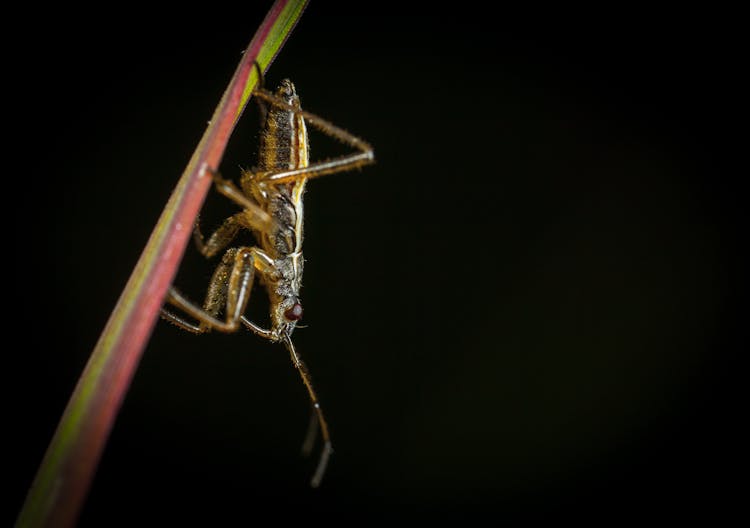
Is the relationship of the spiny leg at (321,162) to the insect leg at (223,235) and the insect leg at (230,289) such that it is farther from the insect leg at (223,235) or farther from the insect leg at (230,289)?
the insect leg at (230,289)

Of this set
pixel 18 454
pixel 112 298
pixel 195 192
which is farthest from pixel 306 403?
pixel 195 192

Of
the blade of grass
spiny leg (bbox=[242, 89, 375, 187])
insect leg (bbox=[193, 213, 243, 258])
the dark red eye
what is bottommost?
the blade of grass

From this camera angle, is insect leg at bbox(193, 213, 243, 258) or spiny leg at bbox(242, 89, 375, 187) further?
insect leg at bbox(193, 213, 243, 258)

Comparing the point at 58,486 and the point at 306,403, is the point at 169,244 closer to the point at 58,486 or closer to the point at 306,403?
the point at 58,486

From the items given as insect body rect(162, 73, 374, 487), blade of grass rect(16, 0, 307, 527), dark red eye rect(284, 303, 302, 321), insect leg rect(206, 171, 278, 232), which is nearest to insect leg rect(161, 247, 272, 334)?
insect body rect(162, 73, 374, 487)

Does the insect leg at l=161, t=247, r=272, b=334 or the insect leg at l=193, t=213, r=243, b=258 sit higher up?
the insect leg at l=193, t=213, r=243, b=258

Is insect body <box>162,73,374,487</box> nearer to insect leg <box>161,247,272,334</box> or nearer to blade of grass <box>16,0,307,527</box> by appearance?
insect leg <box>161,247,272,334</box>

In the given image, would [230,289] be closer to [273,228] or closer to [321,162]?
[273,228]
